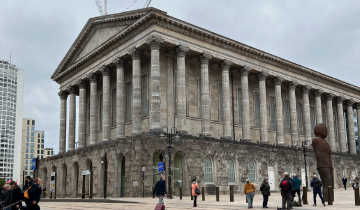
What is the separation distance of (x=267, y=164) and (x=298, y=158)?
6.36 m

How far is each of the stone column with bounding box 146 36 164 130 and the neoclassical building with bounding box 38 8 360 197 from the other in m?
0.10

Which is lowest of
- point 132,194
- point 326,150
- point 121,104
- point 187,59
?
point 132,194

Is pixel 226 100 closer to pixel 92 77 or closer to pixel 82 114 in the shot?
pixel 92 77

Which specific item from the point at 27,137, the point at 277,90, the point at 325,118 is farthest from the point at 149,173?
the point at 27,137

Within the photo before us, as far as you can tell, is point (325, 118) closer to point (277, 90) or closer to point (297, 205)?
point (277, 90)

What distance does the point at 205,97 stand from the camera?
4553 cm

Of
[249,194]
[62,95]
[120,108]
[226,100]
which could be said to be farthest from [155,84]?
[62,95]

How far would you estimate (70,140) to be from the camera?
56.2 meters

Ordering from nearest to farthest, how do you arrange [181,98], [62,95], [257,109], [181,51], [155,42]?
[155,42]
[181,98]
[181,51]
[257,109]
[62,95]

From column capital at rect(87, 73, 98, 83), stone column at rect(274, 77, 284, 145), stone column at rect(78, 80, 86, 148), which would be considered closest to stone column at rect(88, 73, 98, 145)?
column capital at rect(87, 73, 98, 83)

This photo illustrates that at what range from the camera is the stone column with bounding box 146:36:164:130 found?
40531mm

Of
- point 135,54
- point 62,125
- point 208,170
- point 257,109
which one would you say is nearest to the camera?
point 208,170

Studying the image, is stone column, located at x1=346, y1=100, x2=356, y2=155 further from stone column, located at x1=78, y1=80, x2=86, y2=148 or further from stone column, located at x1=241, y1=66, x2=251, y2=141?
stone column, located at x1=78, y1=80, x2=86, y2=148

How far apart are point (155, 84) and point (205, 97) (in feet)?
22.2
